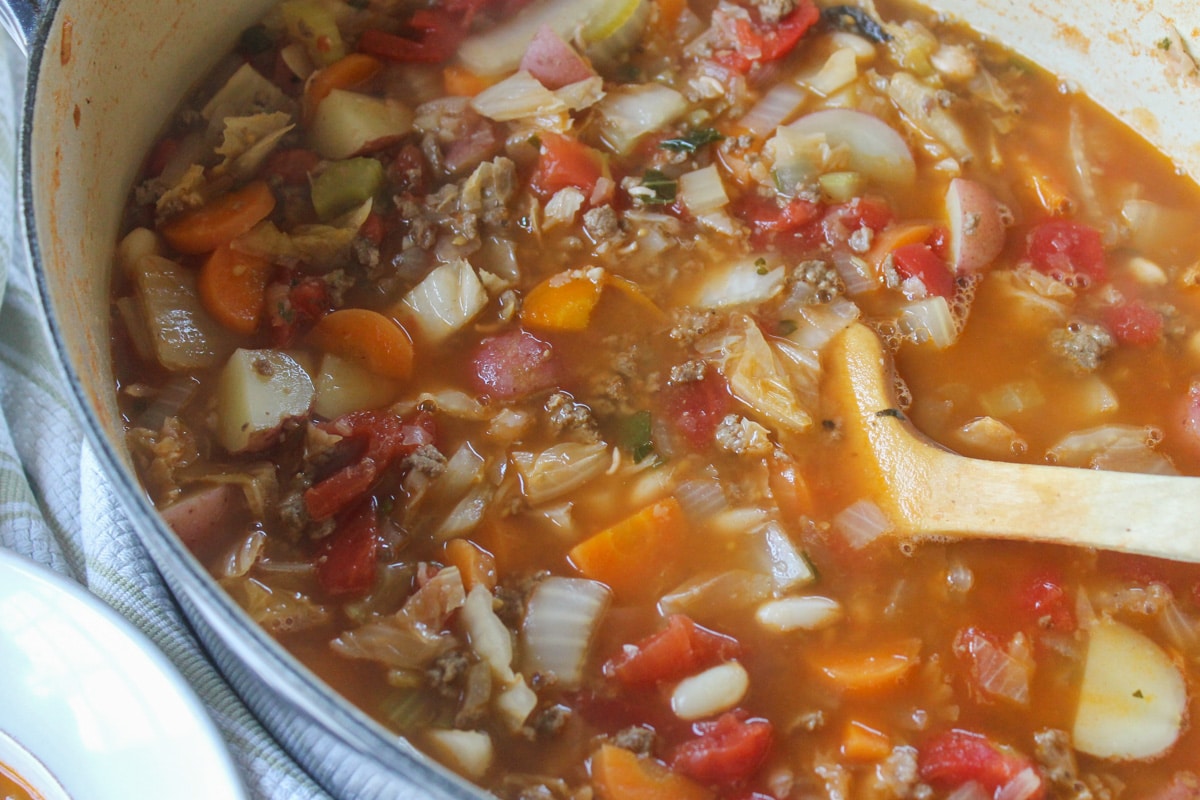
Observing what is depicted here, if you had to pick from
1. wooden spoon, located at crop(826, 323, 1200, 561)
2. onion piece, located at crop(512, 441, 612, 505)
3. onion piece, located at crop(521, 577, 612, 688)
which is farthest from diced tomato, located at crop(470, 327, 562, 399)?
wooden spoon, located at crop(826, 323, 1200, 561)

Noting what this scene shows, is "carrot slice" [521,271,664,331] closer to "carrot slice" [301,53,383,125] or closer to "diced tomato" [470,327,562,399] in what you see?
"diced tomato" [470,327,562,399]

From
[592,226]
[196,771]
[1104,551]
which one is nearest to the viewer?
[196,771]

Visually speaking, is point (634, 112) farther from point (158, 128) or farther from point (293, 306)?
point (158, 128)

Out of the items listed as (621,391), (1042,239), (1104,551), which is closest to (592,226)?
(621,391)

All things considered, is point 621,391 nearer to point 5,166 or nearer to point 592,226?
point 592,226

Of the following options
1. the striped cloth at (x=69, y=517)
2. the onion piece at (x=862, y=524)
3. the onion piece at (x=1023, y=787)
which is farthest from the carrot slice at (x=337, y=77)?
the onion piece at (x=1023, y=787)

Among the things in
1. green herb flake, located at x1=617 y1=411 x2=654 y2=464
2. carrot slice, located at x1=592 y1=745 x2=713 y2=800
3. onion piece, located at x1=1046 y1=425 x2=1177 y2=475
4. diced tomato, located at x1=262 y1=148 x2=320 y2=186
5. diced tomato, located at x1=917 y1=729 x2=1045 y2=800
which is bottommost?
diced tomato, located at x1=917 y1=729 x2=1045 y2=800
